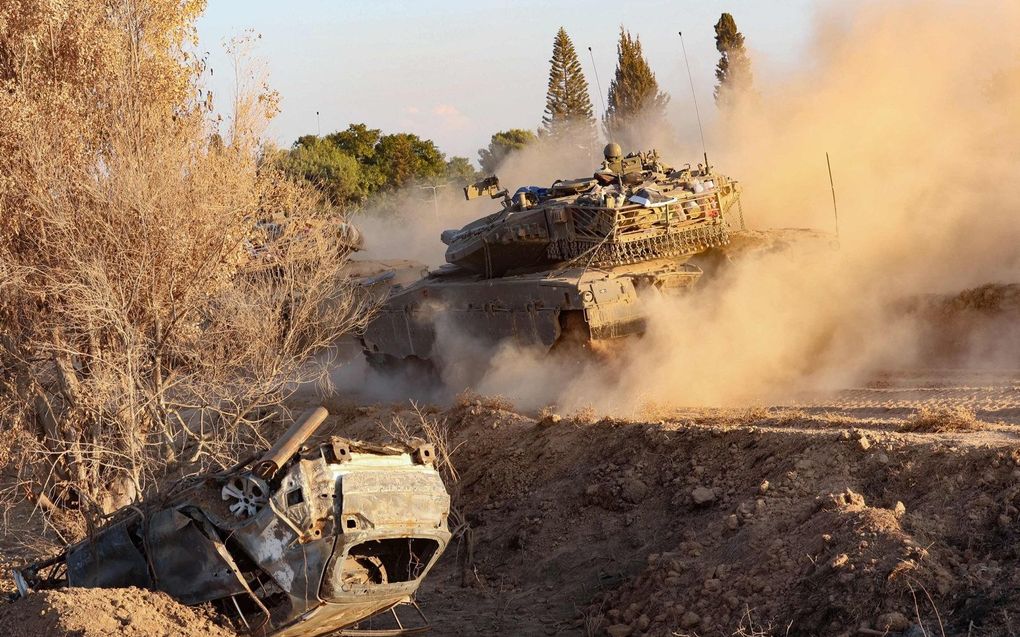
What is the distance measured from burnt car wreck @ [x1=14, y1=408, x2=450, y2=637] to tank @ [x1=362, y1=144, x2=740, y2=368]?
28.4 ft

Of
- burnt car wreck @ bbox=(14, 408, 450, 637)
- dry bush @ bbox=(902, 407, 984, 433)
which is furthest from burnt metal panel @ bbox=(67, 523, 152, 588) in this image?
dry bush @ bbox=(902, 407, 984, 433)

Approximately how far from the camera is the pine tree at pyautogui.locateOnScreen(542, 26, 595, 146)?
55.4 meters

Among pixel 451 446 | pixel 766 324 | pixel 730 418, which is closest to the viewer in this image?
pixel 730 418

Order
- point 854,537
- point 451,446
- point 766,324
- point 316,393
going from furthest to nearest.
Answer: point 316,393 → point 766,324 → point 451,446 → point 854,537

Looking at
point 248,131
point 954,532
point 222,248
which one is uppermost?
point 248,131

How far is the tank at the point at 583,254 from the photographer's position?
17.3 metres

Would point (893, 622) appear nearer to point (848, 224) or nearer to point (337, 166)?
point (848, 224)

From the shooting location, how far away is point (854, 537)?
28.5 feet

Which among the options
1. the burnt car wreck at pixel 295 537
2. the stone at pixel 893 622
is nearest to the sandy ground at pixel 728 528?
the stone at pixel 893 622

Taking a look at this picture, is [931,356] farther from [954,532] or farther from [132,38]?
[132,38]

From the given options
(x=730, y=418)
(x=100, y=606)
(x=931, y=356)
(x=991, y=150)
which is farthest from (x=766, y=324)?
(x=100, y=606)

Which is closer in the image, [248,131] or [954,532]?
[954,532]

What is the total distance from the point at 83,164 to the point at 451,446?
5.22 metres

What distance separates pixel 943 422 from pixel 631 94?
41.8m
